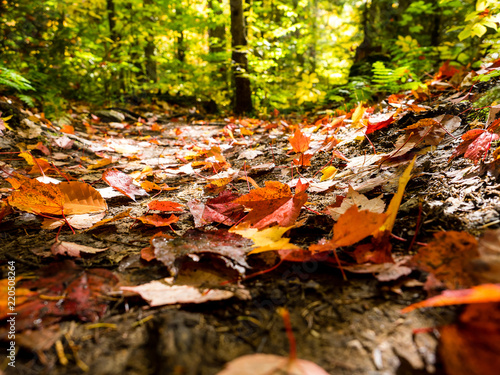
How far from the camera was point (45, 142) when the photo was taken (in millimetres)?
2529

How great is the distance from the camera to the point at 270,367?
0.43m

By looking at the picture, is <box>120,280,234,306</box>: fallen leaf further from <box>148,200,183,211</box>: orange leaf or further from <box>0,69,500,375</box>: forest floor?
<box>148,200,183,211</box>: orange leaf

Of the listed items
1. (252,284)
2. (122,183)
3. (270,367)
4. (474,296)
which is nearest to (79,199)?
(122,183)

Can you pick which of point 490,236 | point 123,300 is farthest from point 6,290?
point 490,236

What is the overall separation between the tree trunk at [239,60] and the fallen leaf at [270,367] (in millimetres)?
4794

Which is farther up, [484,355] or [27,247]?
[484,355]

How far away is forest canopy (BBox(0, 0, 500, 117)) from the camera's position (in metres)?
3.27

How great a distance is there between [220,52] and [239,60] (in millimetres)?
391

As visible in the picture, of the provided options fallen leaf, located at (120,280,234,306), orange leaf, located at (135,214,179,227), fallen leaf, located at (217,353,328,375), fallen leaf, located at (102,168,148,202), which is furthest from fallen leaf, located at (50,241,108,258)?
fallen leaf, located at (217,353,328,375)

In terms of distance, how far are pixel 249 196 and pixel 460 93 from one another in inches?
77.3

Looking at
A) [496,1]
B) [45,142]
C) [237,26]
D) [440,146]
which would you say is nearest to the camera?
[440,146]

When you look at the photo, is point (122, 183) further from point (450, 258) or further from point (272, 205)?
point (450, 258)

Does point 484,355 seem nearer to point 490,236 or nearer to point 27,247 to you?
point 490,236

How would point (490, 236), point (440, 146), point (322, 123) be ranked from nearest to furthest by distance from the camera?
1. point (490, 236)
2. point (440, 146)
3. point (322, 123)
